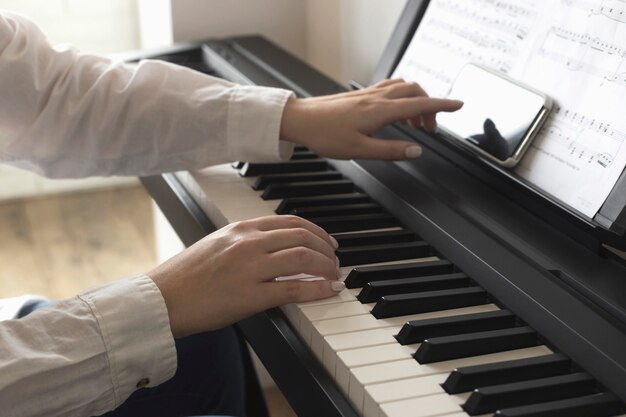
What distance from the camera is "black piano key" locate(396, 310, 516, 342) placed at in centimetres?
86

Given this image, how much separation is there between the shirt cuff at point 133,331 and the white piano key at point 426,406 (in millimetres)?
268

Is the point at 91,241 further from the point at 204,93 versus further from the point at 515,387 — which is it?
the point at 515,387

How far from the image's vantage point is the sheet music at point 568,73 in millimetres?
1007

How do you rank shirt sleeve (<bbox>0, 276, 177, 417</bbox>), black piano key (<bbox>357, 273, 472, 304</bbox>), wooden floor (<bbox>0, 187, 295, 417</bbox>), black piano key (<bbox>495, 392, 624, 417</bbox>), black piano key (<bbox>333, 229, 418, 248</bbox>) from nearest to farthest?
1. black piano key (<bbox>495, 392, 624, 417</bbox>)
2. shirt sleeve (<bbox>0, 276, 177, 417</bbox>)
3. black piano key (<bbox>357, 273, 472, 304</bbox>)
4. black piano key (<bbox>333, 229, 418, 248</bbox>)
5. wooden floor (<bbox>0, 187, 295, 417</bbox>)

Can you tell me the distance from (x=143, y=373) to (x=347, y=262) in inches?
10.5

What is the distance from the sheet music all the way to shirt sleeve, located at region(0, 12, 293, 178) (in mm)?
303

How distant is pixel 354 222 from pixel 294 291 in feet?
0.64

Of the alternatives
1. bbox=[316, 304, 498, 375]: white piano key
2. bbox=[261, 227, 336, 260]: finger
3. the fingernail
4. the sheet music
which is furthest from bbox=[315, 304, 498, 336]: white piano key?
the fingernail

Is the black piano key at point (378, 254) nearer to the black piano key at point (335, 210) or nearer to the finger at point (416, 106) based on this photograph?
the black piano key at point (335, 210)

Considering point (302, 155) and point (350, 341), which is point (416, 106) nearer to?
point (302, 155)

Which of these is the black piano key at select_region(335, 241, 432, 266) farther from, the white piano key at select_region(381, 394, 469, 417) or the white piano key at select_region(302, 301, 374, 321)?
the white piano key at select_region(381, 394, 469, 417)

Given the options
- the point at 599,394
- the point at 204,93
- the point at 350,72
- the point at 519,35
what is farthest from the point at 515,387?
the point at 350,72

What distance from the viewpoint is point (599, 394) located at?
0.78m

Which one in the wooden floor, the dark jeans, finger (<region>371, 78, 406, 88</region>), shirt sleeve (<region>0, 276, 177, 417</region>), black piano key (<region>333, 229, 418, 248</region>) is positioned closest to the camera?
shirt sleeve (<region>0, 276, 177, 417</region>)
